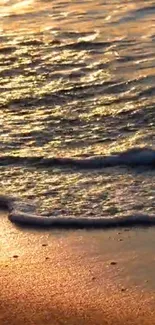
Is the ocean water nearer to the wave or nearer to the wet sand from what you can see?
the wave

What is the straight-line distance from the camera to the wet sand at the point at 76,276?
164 inches

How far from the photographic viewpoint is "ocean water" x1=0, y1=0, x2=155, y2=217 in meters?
5.61

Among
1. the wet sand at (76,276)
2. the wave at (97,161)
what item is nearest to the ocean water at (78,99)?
the wave at (97,161)

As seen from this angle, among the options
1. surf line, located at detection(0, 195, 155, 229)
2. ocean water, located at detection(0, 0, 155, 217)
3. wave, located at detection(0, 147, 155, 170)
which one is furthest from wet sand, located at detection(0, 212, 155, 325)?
wave, located at detection(0, 147, 155, 170)

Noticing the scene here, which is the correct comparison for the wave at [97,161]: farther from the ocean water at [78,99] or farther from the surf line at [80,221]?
the surf line at [80,221]

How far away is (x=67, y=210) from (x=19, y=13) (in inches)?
287

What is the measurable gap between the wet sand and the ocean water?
1.18ft

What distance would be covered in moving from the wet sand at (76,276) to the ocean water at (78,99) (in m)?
0.36

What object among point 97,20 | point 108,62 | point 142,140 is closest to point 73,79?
point 108,62

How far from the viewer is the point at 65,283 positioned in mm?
4473

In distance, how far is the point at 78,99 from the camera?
25.7 ft

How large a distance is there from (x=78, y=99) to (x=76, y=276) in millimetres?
3466

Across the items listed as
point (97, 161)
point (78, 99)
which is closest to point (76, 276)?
point (97, 161)

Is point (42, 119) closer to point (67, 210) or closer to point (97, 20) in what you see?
point (67, 210)
